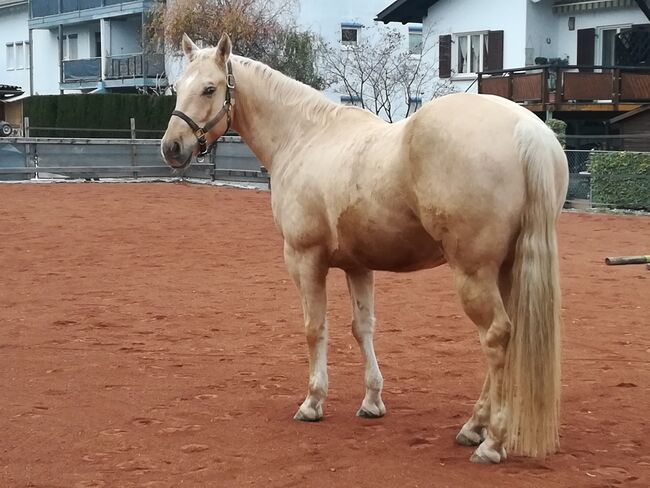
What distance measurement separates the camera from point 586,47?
1082 inches

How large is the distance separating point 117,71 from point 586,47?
2289 centimetres

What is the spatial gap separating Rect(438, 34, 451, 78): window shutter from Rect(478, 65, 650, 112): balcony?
600 centimetres

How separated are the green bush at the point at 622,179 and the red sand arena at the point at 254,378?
18.5 feet

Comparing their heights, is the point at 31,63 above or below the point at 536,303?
above

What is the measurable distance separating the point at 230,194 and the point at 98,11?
24.1 meters

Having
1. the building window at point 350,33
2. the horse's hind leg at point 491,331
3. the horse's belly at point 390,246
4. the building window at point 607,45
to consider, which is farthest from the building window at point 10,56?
the horse's hind leg at point 491,331

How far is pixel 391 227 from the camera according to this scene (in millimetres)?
4656

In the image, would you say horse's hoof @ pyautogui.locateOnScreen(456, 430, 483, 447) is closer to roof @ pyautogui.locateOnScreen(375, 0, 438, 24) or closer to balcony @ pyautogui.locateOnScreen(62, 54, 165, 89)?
roof @ pyautogui.locateOnScreen(375, 0, 438, 24)

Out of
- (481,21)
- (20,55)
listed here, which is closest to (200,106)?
(481,21)

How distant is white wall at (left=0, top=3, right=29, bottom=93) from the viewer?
51.7 meters

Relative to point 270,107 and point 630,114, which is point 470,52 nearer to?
point 630,114

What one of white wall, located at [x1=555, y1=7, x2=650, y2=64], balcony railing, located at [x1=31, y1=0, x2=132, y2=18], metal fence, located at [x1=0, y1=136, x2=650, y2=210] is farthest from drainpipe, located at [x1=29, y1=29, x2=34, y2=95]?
white wall, located at [x1=555, y1=7, x2=650, y2=64]

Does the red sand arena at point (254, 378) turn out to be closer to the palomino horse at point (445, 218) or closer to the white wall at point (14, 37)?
the palomino horse at point (445, 218)

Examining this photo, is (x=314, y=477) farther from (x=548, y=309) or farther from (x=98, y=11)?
(x=98, y=11)
